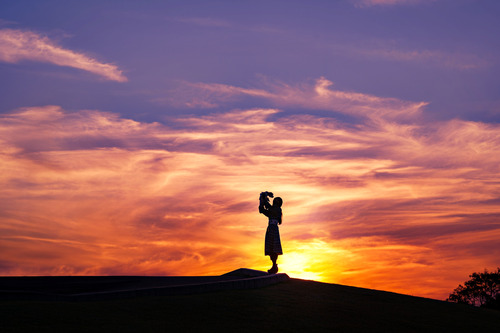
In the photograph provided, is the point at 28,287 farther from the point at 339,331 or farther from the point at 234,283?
the point at 339,331

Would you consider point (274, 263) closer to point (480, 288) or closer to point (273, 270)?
point (273, 270)

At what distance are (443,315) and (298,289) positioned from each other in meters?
6.03

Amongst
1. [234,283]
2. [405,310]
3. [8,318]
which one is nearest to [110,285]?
[234,283]

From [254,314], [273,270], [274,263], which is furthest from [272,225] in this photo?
[254,314]

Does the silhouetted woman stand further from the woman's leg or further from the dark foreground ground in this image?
the dark foreground ground

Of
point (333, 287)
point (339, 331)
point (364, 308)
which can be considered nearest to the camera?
point (339, 331)

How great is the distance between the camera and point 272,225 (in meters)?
29.0

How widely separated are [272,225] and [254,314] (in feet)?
32.4

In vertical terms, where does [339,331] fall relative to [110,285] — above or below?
below

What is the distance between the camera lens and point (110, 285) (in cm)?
2900

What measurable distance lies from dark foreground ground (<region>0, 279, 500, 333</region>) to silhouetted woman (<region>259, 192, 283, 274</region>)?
2.82 meters

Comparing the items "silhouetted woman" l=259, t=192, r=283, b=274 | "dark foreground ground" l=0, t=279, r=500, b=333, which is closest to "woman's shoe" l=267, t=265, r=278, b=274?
"silhouetted woman" l=259, t=192, r=283, b=274

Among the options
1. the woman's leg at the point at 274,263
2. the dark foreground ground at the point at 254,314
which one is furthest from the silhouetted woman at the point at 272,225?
the dark foreground ground at the point at 254,314

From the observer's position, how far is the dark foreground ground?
1695 cm
